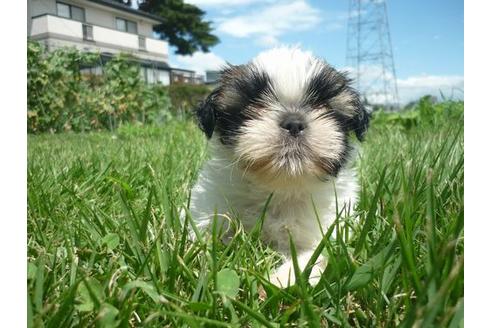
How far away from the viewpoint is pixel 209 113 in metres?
1.59

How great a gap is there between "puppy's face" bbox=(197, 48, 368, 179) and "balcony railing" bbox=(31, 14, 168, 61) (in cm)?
27

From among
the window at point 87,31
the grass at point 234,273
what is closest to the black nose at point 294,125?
the grass at point 234,273

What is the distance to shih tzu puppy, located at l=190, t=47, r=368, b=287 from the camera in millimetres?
1362

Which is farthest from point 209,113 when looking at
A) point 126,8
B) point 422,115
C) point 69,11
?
point 422,115

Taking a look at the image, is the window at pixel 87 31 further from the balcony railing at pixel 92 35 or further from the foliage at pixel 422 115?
the foliage at pixel 422 115

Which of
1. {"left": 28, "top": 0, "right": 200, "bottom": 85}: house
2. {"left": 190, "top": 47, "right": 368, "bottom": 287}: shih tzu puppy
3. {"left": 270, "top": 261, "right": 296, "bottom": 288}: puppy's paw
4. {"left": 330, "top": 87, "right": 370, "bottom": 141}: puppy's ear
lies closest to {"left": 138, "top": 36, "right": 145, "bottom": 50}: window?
{"left": 28, "top": 0, "right": 200, "bottom": 85}: house

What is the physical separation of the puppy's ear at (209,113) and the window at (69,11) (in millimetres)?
486

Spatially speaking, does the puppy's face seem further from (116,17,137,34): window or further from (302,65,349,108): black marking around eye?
(116,17,137,34): window

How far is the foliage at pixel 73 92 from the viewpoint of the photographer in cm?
203

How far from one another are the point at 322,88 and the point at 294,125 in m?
0.21

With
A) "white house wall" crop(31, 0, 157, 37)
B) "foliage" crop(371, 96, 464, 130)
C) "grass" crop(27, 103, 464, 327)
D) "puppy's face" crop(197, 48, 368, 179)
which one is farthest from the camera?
"foliage" crop(371, 96, 464, 130)

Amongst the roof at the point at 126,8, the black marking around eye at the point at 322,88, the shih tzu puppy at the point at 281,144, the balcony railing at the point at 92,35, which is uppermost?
the roof at the point at 126,8
